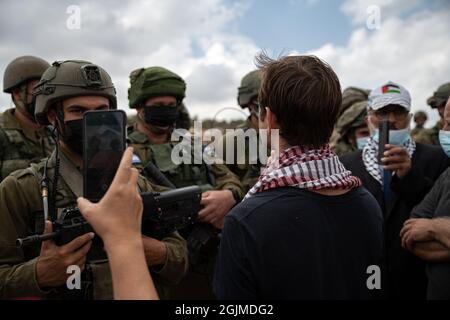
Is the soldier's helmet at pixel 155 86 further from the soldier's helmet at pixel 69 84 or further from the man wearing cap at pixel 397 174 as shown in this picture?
Result: the man wearing cap at pixel 397 174

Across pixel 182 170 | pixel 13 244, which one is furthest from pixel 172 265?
pixel 182 170

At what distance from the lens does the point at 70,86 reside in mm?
2453

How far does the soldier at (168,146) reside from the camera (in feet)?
12.6

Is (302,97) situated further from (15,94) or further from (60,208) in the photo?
(15,94)

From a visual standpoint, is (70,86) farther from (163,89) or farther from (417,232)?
(417,232)

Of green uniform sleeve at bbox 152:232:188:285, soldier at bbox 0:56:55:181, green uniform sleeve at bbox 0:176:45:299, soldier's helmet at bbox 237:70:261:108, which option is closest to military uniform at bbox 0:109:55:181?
soldier at bbox 0:56:55:181

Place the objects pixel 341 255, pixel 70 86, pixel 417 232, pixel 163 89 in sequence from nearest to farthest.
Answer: pixel 341 255
pixel 70 86
pixel 417 232
pixel 163 89

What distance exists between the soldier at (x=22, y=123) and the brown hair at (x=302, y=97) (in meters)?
3.43

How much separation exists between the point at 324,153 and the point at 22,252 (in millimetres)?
1642

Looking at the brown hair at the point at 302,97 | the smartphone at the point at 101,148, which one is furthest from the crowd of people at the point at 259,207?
the smartphone at the point at 101,148

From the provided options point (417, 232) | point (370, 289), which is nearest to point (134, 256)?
point (370, 289)

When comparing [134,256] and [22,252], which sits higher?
[134,256]

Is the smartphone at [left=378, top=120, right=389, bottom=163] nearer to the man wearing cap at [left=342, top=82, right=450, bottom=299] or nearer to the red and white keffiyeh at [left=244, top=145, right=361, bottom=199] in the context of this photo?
the man wearing cap at [left=342, top=82, right=450, bottom=299]

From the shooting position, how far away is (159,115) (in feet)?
13.3
